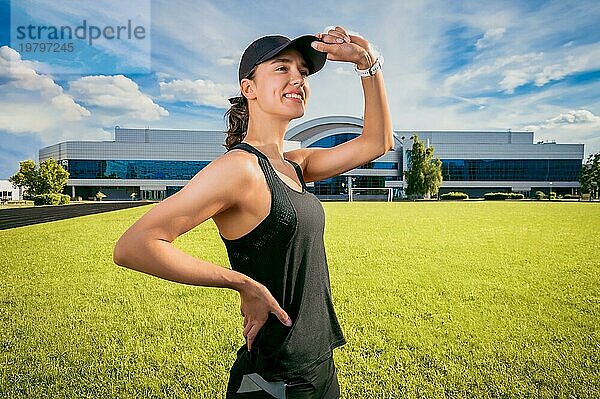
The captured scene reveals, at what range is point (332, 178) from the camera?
57.0 metres

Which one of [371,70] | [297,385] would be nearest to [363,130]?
[371,70]

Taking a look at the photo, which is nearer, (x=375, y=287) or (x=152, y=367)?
(x=152, y=367)

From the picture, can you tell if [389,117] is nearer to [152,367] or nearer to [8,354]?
[152,367]

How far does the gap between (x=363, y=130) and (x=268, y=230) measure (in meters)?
0.68

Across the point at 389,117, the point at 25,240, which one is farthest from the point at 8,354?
the point at 25,240

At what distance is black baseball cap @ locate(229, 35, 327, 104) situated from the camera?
1.60 meters

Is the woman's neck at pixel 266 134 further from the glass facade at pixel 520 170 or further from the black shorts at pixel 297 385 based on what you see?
the glass facade at pixel 520 170

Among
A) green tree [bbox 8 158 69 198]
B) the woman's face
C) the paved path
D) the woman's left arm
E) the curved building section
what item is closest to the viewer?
the woman's face

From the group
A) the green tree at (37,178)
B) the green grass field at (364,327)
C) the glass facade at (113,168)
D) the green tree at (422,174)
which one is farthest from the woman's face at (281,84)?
the glass facade at (113,168)

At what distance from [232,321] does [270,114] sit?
4622 millimetres

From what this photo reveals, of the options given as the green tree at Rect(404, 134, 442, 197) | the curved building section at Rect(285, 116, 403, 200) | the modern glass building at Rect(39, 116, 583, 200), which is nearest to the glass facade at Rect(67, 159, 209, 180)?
the modern glass building at Rect(39, 116, 583, 200)

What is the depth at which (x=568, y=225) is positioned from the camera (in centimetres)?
1755

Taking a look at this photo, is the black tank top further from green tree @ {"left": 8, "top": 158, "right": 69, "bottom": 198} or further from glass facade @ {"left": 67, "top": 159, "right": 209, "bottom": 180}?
glass facade @ {"left": 67, "top": 159, "right": 209, "bottom": 180}

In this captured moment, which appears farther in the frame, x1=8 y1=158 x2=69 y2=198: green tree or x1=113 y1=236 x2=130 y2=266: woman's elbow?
x1=8 y1=158 x2=69 y2=198: green tree
